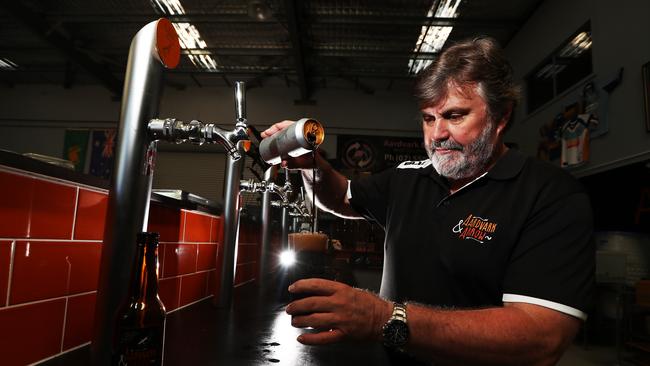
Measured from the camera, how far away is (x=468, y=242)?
1.15 meters

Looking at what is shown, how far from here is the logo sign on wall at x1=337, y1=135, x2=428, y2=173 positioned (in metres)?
7.84

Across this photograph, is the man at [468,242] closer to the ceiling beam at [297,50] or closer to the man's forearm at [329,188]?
the man's forearm at [329,188]

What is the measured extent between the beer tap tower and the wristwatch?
19.4 inches

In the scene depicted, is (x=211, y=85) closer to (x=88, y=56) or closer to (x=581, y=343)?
(x=88, y=56)

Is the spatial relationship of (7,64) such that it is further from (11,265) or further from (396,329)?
(396,329)

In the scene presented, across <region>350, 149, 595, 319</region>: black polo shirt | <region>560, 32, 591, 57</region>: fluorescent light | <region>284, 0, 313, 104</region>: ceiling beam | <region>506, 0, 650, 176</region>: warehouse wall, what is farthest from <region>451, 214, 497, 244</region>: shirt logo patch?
<region>560, 32, 591, 57</region>: fluorescent light

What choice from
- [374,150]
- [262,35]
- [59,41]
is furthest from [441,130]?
[59,41]

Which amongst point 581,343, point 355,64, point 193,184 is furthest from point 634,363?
point 193,184

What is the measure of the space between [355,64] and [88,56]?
471cm

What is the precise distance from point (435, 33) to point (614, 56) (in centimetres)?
254

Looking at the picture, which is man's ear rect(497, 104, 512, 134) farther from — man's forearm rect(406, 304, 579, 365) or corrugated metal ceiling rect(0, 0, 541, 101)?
corrugated metal ceiling rect(0, 0, 541, 101)

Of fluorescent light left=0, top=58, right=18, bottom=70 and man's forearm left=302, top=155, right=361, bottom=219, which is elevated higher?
fluorescent light left=0, top=58, right=18, bottom=70

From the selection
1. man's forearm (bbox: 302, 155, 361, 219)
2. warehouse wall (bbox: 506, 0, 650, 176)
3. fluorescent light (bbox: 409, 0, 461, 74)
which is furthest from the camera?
fluorescent light (bbox: 409, 0, 461, 74)

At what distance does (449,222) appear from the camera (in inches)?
48.8
